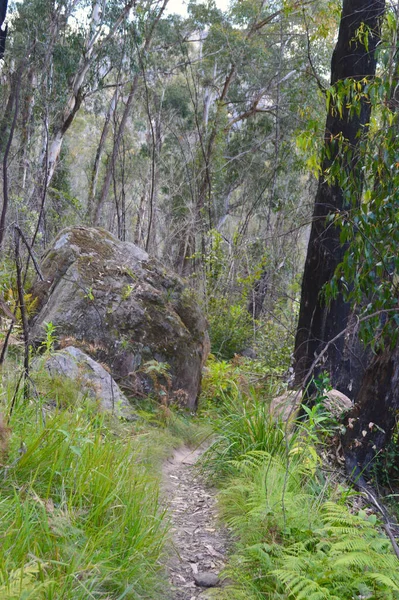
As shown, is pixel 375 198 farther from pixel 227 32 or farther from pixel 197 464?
pixel 227 32

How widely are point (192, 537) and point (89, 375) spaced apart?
2089 mm

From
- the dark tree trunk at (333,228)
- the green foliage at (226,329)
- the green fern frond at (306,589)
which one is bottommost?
the green foliage at (226,329)

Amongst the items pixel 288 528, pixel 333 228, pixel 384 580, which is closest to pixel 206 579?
pixel 288 528

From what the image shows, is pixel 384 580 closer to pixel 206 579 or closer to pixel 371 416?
pixel 206 579

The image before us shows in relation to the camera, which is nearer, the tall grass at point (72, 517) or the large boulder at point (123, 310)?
the tall grass at point (72, 517)

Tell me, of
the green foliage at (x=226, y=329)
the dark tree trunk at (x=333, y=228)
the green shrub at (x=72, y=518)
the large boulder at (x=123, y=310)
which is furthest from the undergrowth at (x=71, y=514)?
the green foliage at (x=226, y=329)

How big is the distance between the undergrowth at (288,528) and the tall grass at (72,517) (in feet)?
1.76

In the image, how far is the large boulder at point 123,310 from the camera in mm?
6656

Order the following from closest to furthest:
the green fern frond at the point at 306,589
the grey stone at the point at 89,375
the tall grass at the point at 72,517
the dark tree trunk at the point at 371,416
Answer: the tall grass at the point at 72,517, the green fern frond at the point at 306,589, the grey stone at the point at 89,375, the dark tree trunk at the point at 371,416

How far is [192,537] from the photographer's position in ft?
12.2

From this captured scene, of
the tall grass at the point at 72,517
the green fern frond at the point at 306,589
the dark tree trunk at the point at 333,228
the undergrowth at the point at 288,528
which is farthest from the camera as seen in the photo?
the dark tree trunk at the point at 333,228

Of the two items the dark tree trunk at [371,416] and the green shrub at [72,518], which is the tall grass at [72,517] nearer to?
the green shrub at [72,518]

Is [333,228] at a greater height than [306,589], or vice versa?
[333,228]

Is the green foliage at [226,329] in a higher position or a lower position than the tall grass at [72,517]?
lower
